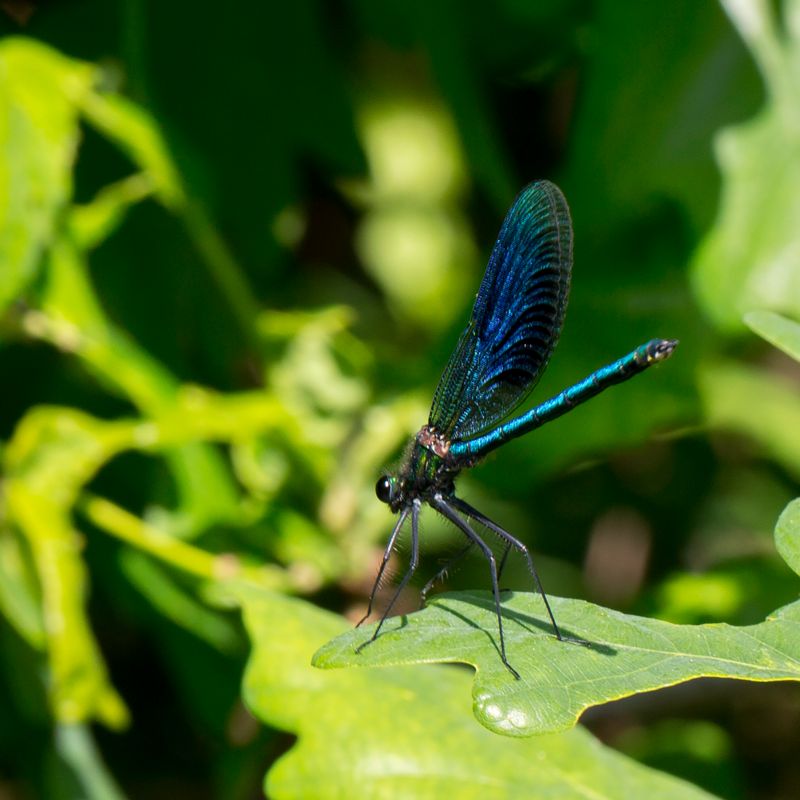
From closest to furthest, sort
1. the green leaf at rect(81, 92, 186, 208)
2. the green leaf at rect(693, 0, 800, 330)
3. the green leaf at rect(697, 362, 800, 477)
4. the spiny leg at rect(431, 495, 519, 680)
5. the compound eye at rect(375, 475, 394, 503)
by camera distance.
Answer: the spiny leg at rect(431, 495, 519, 680), the compound eye at rect(375, 475, 394, 503), the green leaf at rect(693, 0, 800, 330), the green leaf at rect(81, 92, 186, 208), the green leaf at rect(697, 362, 800, 477)

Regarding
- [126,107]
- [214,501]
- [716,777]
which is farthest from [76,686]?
[716,777]

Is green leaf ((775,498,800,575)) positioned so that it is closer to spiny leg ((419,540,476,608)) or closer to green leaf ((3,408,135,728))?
spiny leg ((419,540,476,608))

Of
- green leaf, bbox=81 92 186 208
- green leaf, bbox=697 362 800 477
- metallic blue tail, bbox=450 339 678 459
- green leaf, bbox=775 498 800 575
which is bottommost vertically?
green leaf, bbox=775 498 800 575

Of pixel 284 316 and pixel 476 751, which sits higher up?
pixel 284 316

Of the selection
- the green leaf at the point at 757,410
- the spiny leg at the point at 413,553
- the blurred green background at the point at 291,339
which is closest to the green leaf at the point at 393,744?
the spiny leg at the point at 413,553

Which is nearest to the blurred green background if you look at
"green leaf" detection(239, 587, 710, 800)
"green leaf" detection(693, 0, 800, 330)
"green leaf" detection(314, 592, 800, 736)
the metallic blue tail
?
"green leaf" detection(693, 0, 800, 330)

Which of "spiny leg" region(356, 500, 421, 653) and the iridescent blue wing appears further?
the iridescent blue wing

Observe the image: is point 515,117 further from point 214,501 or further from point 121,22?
point 214,501
